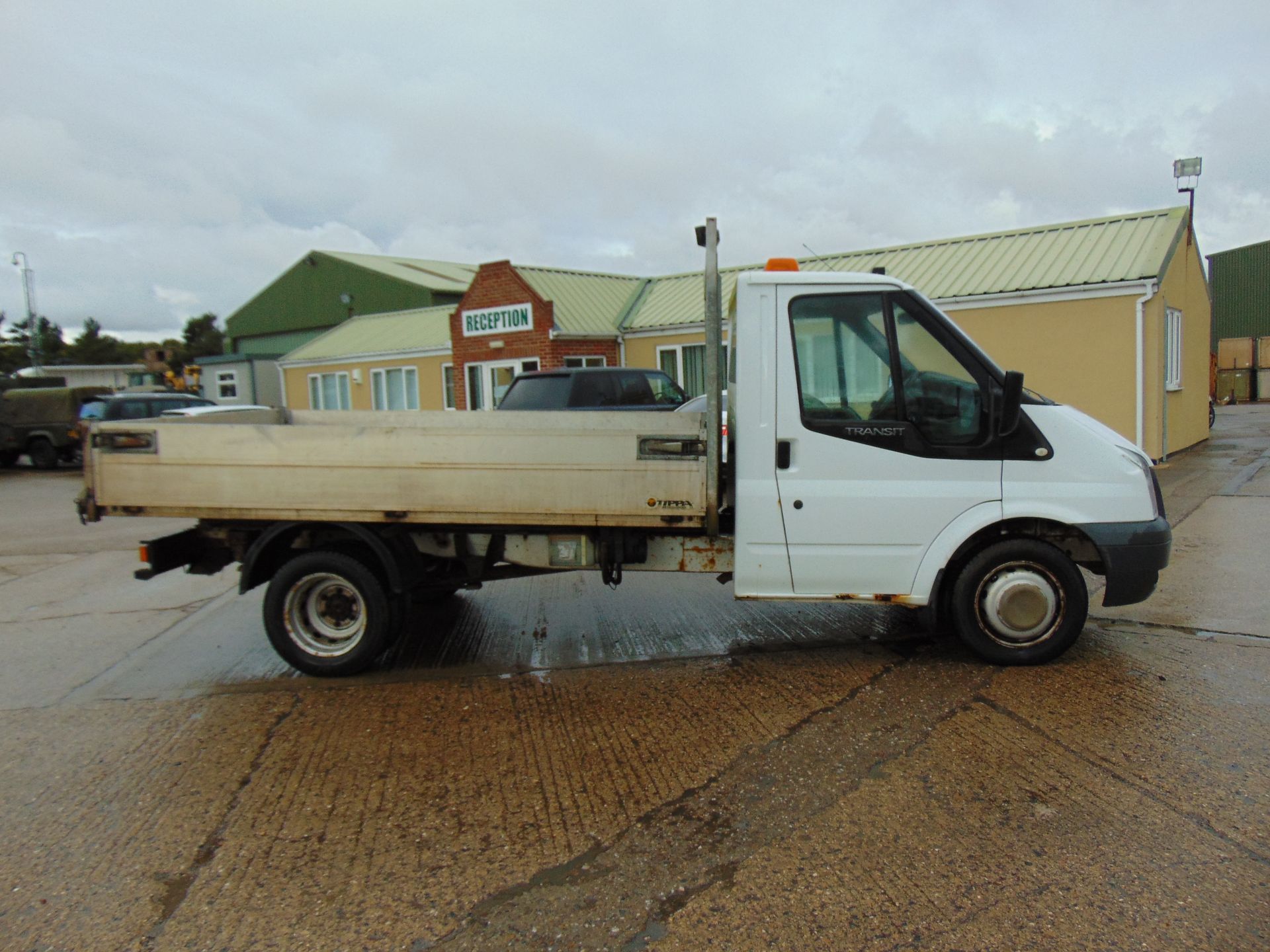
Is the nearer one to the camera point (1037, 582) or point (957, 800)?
point (957, 800)

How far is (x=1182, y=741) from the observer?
4.05 meters

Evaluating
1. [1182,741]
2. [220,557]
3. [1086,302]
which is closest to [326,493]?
[220,557]

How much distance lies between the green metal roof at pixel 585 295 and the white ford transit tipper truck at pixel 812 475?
16.0m

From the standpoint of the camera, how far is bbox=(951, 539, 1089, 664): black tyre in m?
4.93

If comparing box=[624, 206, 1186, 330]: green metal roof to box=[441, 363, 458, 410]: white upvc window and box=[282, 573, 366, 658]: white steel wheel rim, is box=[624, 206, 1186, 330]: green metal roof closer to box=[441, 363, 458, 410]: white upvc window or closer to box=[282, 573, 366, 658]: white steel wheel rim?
box=[282, 573, 366, 658]: white steel wheel rim

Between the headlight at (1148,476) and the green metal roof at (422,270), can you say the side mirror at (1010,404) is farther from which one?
the green metal roof at (422,270)

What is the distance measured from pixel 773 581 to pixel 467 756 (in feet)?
6.37

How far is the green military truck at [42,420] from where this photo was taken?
845 inches

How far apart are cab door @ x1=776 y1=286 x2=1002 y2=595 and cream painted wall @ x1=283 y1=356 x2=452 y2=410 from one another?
18347mm

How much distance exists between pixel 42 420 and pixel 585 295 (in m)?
14.0

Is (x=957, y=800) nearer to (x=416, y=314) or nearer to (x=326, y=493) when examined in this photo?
(x=326, y=493)

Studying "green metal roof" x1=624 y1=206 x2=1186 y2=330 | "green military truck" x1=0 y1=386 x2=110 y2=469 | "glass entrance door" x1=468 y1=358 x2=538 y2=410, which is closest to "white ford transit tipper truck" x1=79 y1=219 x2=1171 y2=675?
"green metal roof" x1=624 y1=206 x2=1186 y2=330

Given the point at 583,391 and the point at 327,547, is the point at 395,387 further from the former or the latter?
the point at 327,547

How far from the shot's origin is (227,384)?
39.7 m
